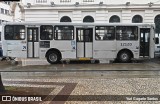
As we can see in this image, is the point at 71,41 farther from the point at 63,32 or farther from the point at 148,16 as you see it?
the point at 148,16

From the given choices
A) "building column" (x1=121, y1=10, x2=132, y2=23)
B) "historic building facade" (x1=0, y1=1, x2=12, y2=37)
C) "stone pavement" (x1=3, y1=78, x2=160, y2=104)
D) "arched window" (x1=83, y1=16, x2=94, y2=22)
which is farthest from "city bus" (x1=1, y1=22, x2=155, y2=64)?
"historic building facade" (x1=0, y1=1, x2=12, y2=37)

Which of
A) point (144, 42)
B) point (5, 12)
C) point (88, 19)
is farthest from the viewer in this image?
point (5, 12)

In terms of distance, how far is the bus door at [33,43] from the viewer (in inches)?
927

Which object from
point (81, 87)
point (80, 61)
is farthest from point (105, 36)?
point (81, 87)

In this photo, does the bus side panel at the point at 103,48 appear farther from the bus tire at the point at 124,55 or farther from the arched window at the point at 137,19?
the arched window at the point at 137,19

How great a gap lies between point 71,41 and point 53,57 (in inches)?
70.5

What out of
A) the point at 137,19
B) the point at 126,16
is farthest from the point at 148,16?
the point at 126,16

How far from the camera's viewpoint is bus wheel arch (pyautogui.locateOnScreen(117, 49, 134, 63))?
78.9 feet

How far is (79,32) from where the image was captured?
2377cm

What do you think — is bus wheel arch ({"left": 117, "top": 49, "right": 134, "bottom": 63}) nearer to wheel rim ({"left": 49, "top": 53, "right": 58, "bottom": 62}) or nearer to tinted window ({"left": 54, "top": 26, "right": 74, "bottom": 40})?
tinted window ({"left": 54, "top": 26, "right": 74, "bottom": 40})

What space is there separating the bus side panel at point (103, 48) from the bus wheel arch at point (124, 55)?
0.53 meters

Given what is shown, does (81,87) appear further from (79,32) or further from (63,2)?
(63,2)

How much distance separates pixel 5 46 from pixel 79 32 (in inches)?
214

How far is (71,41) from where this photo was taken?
23.5 metres
